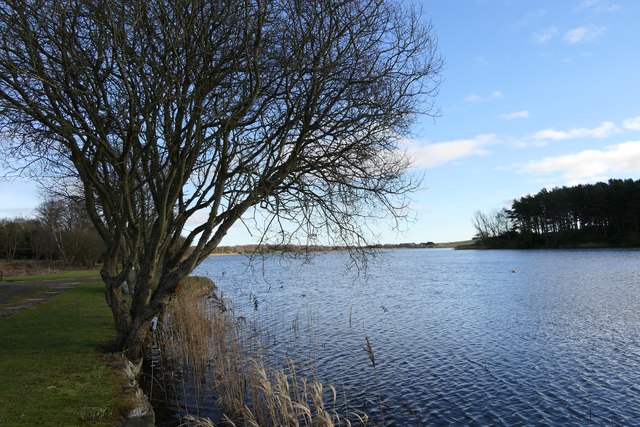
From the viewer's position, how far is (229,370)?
902 cm

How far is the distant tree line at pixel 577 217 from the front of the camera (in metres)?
82.6

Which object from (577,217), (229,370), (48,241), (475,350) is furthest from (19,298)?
(577,217)

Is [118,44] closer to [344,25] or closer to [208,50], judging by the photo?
[208,50]

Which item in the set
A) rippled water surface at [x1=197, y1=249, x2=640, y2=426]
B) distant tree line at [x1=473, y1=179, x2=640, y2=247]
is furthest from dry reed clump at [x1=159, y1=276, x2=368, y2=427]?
distant tree line at [x1=473, y1=179, x2=640, y2=247]

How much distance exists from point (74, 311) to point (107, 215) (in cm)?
764

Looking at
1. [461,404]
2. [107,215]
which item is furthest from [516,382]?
[107,215]

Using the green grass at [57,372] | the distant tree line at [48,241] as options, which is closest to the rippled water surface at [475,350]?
the green grass at [57,372]

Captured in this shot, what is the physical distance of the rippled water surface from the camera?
9750 millimetres

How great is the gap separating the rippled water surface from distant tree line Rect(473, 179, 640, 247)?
65437 mm

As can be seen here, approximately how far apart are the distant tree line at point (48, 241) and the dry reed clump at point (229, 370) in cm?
4105


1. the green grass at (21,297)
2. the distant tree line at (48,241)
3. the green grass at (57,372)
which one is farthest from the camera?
the distant tree line at (48,241)

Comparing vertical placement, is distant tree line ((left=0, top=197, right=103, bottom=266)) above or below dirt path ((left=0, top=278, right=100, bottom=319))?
above

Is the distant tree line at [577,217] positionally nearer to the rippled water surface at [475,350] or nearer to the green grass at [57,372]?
the rippled water surface at [475,350]

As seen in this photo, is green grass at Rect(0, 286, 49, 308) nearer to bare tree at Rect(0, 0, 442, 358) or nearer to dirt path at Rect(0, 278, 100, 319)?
dirt path at Rect(0, 278, 100, 319)
